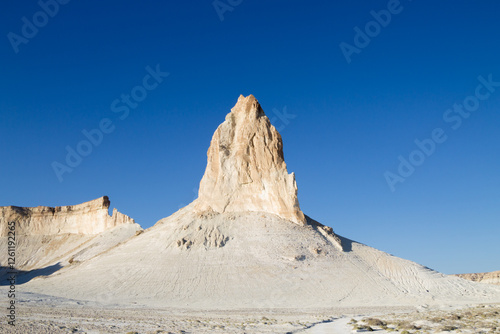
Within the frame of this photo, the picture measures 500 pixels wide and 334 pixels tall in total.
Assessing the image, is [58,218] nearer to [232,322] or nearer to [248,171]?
[248,171]

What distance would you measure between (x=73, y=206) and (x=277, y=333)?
74.2 m

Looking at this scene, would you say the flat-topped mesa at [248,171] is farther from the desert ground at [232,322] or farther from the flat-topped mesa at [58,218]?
the flat-topped mesa at [58,218]

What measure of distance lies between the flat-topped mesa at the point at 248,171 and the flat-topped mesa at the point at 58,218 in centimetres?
3465

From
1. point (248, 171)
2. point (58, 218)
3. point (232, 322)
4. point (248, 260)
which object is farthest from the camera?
point (58, 218)

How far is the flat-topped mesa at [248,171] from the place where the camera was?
4922cm

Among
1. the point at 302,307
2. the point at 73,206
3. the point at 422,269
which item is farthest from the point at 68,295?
the point at 73,206

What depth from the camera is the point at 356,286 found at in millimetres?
39906

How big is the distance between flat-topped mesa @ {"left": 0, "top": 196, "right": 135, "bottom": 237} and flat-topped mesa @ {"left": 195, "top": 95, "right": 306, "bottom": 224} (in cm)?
3465

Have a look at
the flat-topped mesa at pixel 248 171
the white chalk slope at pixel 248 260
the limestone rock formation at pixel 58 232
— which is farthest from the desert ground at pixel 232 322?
the limestone rock formation at pixel 58 232

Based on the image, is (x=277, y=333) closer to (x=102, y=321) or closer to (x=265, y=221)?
(x=102, y=321)

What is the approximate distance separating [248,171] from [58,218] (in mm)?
50134

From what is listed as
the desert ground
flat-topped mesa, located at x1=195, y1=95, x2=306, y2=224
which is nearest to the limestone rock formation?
flat-topped mesa, located at x1=195, y1=95, x2=306, y2=224

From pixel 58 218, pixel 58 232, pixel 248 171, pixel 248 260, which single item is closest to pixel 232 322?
pixel 248 260

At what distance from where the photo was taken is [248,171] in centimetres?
5191
